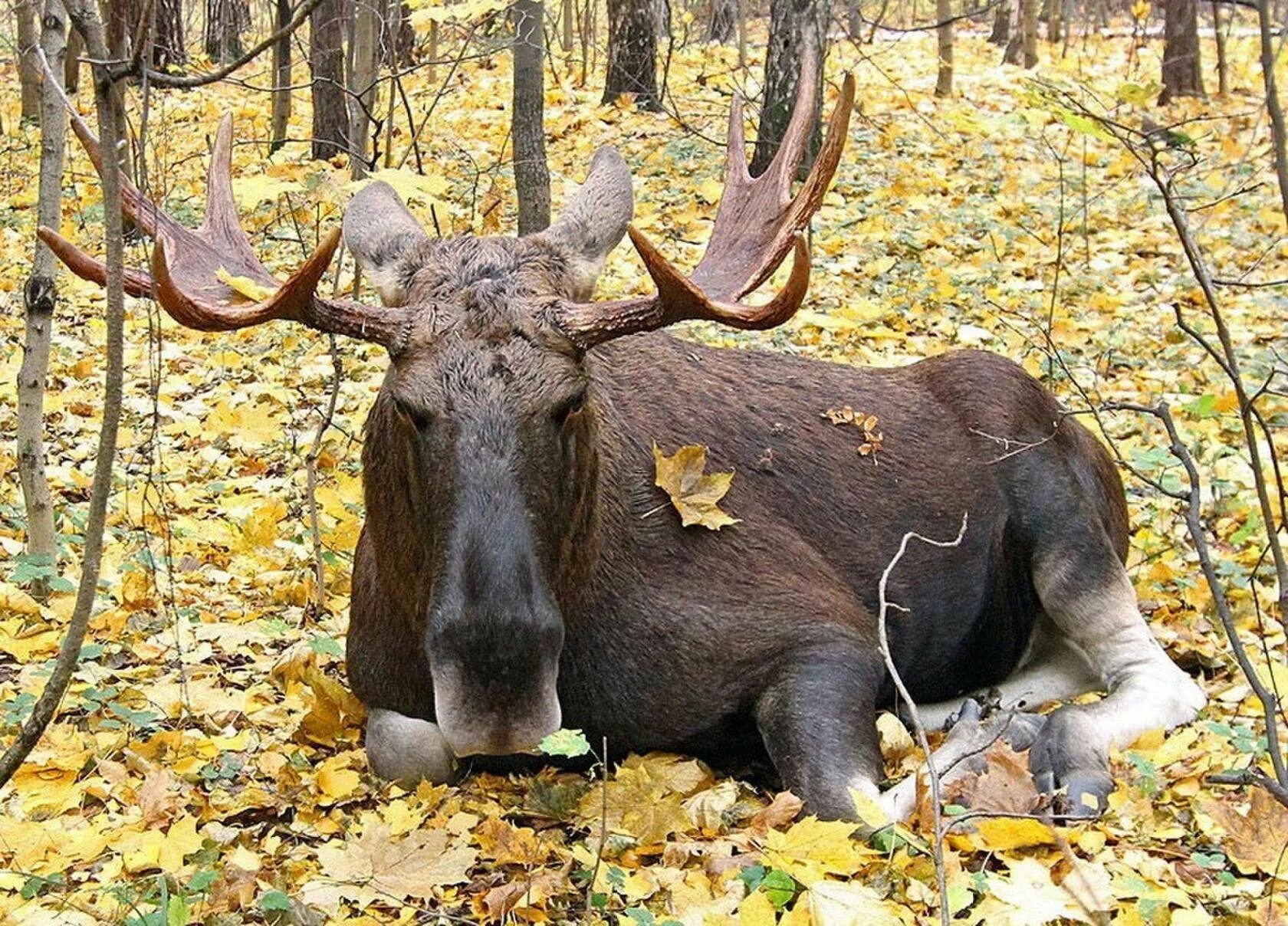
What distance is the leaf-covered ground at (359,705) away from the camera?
3.55 m

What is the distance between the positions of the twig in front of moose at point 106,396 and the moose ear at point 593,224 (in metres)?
1.56

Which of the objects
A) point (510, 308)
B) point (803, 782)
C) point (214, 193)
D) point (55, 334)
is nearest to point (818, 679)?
point (803, 782)

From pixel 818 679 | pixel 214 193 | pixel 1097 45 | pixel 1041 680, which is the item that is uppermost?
pixel 1097 45

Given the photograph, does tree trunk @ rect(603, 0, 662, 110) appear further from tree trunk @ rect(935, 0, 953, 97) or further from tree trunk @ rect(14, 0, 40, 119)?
tree trunk @ rect(14, 0, 40, 119)

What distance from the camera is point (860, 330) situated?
9.21 meters

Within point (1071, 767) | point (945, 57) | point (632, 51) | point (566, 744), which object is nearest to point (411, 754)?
point (566, 744)

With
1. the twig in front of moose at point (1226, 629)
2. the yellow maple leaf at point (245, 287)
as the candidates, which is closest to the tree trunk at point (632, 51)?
the yellow maple leaf at point (245, 287)

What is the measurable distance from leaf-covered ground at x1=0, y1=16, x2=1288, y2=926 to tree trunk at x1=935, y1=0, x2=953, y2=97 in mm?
6532

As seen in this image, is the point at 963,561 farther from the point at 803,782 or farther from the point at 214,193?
the point at 214,193

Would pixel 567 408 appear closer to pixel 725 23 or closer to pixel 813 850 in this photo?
pixel 813 850

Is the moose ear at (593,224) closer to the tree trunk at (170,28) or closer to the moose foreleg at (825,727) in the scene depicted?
the moose foreleg at (825,727)

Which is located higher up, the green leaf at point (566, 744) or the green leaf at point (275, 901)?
the green leaf at point (566, 744)

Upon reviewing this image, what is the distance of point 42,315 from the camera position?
16.7 ft

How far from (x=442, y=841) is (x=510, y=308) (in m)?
1.41
